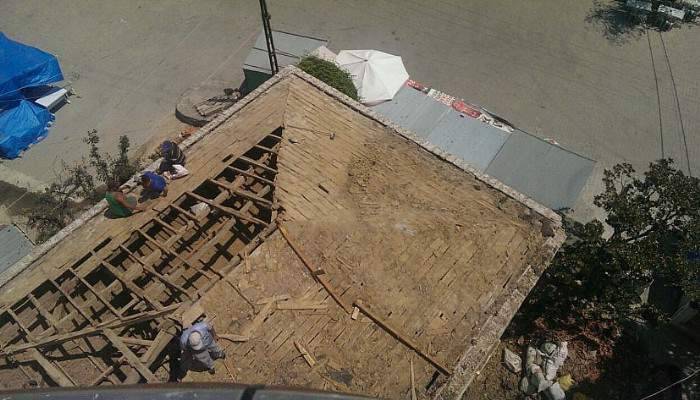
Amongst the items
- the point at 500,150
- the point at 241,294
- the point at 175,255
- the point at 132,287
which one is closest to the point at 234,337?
the point at 241,294

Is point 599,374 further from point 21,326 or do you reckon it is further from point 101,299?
point 21,326

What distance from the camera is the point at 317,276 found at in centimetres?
1097

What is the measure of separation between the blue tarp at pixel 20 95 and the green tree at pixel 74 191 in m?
2.81

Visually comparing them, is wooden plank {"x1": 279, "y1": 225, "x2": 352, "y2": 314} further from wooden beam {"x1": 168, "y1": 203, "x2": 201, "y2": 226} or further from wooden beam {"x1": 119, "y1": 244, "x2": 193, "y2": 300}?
wooden beam {"x1": 119, "y1": 244, "x2": 193, "y2": 300}

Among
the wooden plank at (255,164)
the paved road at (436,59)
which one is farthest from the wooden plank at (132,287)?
the paved road at (436,59)

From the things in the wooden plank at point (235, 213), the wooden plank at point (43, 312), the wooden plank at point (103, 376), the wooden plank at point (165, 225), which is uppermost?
the wooden plank at point (235, 213)

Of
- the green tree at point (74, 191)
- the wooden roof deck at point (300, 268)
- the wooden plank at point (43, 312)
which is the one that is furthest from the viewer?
the green tree at point (74, 191)

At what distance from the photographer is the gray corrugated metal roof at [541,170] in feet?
53.3

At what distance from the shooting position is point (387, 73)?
19844 millimetres

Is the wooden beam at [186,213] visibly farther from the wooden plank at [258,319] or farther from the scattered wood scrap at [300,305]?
the scattered wood scrap at [300,305]

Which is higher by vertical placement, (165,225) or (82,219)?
(165,225)

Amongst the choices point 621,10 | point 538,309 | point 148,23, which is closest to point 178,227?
point 538,309

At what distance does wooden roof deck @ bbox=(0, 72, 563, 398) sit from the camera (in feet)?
33.0

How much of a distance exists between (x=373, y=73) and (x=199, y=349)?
1367 cm
